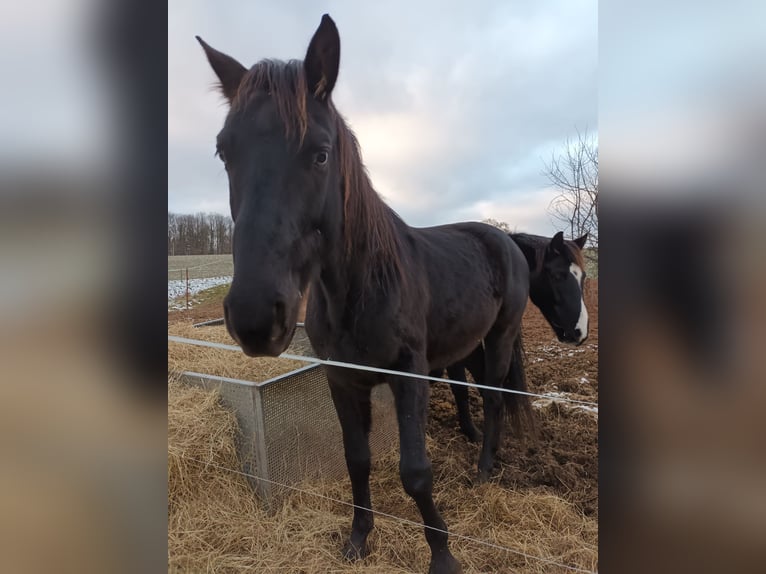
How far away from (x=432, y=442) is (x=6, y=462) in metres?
1.22

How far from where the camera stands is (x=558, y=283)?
92cm

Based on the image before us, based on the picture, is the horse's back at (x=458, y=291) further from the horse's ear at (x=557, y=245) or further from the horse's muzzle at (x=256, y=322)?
the horse's muzzle at (x=256, y=322)

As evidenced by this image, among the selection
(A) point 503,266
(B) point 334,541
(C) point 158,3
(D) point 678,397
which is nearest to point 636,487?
(D) point 678,397

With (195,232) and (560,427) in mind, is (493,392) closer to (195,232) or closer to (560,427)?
(560,427)

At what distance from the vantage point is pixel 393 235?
125 cm

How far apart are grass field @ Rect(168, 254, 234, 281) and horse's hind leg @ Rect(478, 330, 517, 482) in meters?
0.86

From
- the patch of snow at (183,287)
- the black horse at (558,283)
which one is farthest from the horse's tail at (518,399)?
the patch of snow at (183,287)

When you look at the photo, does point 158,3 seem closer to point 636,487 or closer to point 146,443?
point 146,443

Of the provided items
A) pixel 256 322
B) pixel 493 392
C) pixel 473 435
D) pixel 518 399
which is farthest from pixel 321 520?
pixel 256 322

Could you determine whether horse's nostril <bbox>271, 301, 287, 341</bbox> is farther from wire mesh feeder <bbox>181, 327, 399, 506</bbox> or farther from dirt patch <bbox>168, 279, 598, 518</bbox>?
wire mesh feeder <bbox>181, 327, 399, 506</bbox>

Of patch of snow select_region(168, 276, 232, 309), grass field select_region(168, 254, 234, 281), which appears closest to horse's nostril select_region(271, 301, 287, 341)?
grass field select_region(168, 254, 234, 281)

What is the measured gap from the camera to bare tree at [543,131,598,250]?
2.40 feet

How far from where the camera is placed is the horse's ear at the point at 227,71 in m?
1.08

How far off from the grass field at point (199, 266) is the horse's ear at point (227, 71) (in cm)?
49
